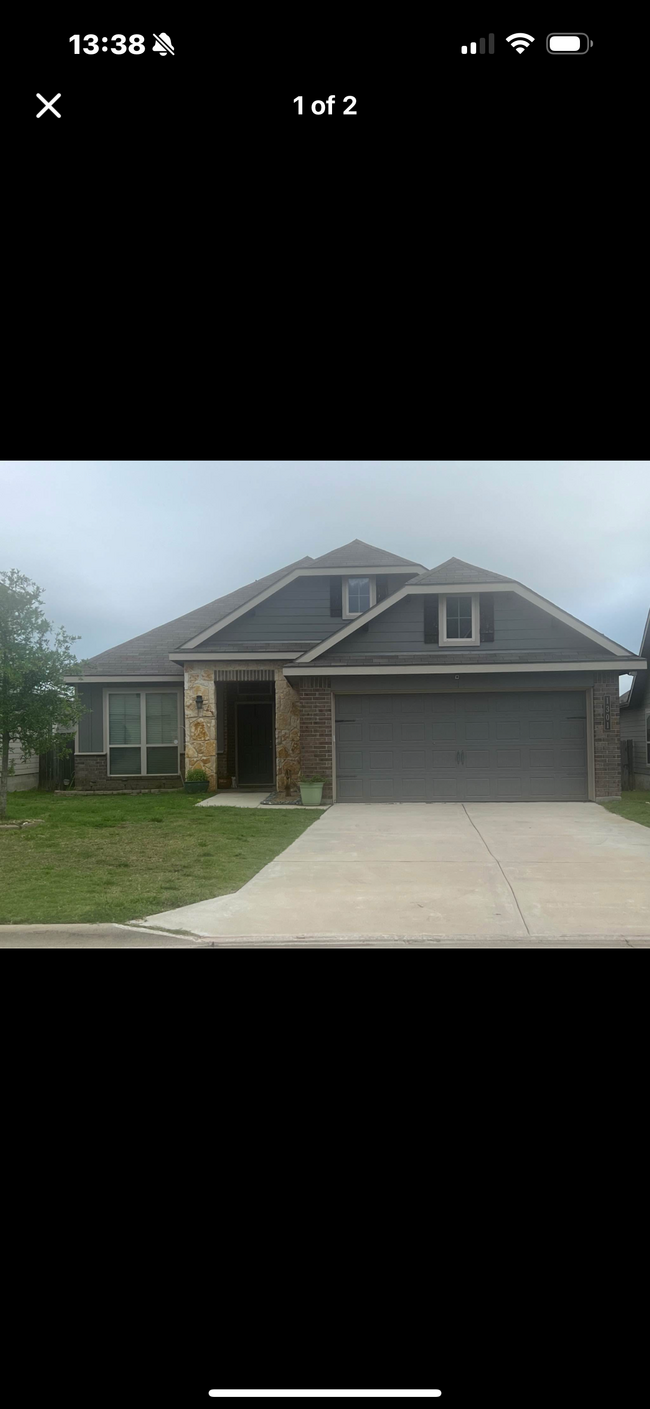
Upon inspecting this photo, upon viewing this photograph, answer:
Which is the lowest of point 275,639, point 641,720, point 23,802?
point 23,802

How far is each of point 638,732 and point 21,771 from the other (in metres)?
14.7

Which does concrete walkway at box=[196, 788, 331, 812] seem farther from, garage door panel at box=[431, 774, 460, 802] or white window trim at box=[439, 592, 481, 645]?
white window trim at box=[439, 592, 481, 645]

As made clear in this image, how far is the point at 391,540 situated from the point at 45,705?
33.8 feet

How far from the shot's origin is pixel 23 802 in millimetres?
15578

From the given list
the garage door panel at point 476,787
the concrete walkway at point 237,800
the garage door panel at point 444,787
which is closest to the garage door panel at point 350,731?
the concrete walkway at point 237,800

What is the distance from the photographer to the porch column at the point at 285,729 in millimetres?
16422

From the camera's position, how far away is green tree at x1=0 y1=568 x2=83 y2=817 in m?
12.2

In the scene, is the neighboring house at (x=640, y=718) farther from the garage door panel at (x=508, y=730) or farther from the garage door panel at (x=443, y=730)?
the garage door panel at (x=443, y=730)

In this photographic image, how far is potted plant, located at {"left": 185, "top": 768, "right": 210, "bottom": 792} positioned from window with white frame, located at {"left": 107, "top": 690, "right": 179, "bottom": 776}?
1.12 m

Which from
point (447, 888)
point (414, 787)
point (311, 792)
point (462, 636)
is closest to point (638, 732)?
point (462, 636)

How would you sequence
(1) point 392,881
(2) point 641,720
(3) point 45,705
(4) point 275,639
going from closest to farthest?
(1) point 392,881 < (3) point 45,705 < (4) point 275,639 < (2) point 641,720
